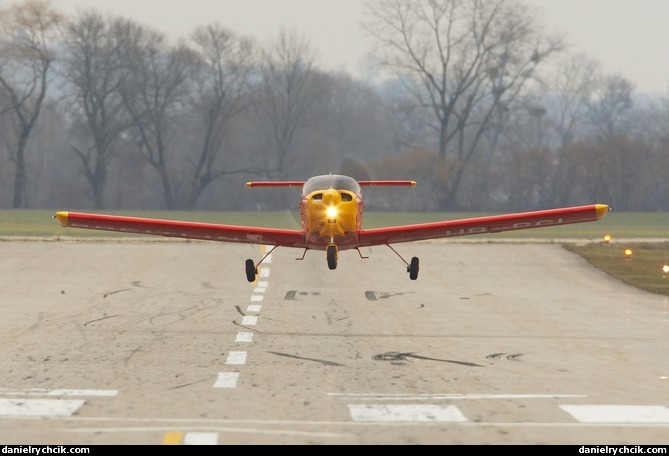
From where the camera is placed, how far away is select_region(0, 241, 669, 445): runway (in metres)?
13.4

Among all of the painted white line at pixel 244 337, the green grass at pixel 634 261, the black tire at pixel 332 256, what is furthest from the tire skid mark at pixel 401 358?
the green grass at pixel 634 261

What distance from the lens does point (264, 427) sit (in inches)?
525

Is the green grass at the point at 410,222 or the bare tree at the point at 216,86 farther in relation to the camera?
the bare tree at the point at 216,86

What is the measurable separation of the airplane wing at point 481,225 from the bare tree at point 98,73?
76.3m

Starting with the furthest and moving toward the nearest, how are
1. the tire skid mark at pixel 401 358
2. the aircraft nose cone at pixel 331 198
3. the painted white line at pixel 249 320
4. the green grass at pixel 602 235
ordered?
1. the green grass at pixel 602 235
2. the painted white line at pixel 249 320
3. the aircraft nose cone at pixel 331 198
4. the tire skid mark at pixel 401 358

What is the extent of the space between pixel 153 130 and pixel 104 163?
19.3 feet

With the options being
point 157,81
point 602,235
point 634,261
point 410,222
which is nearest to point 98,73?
point 157,81

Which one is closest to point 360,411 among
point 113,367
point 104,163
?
point 113,367

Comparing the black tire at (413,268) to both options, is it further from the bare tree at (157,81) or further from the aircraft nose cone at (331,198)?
the bare tree at (157,81)

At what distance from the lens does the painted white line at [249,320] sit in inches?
1011

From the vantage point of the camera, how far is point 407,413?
1434 centimetres

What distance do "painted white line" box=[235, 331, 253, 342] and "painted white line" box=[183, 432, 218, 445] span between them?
9.87 meters

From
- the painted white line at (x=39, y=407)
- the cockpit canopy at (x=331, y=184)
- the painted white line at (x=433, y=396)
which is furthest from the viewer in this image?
the cockpit canopy at (x=331, y=184)

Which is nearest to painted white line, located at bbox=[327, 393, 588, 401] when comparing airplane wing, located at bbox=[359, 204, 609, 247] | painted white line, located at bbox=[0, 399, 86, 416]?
painted white line, located at bbox=[0, 399, 86, 416]
